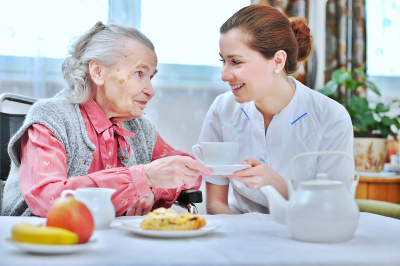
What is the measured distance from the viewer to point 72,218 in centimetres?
61

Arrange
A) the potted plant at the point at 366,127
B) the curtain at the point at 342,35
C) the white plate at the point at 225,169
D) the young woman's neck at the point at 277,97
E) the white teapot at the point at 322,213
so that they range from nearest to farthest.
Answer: the white teapot at the point at 322,213
the white plate at the point at 225,169
the young woman's neck at the point at 277,97
the potted plant at the point at 366,127
the curtain at the point at 342,35

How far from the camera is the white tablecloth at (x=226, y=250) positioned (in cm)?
56

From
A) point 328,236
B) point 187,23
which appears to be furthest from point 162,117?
point 328,236

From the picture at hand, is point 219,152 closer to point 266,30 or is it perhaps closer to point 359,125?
point 266,30

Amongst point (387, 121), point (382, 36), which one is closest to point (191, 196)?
point (387, 121)

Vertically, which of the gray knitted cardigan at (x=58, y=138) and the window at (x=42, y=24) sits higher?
the window at (x=42, y=24)

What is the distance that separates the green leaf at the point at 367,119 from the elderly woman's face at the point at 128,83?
5.18ft

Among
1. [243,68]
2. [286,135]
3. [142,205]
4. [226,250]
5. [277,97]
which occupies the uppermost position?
[243,68]

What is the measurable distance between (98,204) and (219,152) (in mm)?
390

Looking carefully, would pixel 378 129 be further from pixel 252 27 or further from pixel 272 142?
pixel 252 27

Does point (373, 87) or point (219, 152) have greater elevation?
point (373, 87)

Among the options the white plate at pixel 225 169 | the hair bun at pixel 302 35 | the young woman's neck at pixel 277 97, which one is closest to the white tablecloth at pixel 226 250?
the white plate at pixel 225 169

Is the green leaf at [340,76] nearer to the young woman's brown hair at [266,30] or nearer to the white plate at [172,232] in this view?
the young woman's brown hair at [266,30]

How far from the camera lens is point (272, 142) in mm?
1469
